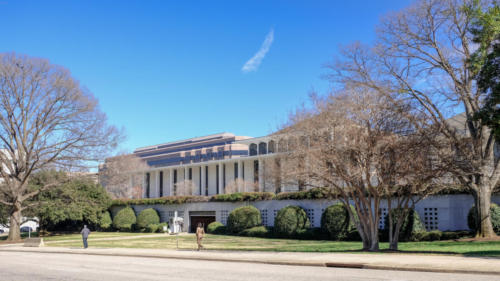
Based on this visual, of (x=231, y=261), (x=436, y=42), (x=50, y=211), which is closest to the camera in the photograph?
(x=231, y=261)

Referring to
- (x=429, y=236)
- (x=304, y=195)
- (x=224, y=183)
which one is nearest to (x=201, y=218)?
(x=304, y=195)

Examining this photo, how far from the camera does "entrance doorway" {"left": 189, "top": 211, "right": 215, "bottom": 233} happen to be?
1923 inches

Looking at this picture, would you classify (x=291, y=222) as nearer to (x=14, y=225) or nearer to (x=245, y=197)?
(x=245, y=197)

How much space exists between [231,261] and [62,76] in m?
28.2

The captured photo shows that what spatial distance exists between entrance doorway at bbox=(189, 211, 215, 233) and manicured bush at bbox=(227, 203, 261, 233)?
781cm

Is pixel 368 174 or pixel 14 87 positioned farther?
pixel 14 87

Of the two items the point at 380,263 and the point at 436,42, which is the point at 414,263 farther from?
the point at 436,42

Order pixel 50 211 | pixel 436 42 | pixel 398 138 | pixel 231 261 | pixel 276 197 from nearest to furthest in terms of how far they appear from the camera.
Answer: pixel 231 261 → pixel 398 138 → pixel 436 42 → pixel 276 197 → pixel 50 211

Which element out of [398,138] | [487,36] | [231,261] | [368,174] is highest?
[487,36]

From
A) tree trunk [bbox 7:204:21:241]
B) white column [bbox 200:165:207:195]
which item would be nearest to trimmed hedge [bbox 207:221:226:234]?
tree trunk [bbox 7:204:21:241]

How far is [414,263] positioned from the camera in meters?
14.3

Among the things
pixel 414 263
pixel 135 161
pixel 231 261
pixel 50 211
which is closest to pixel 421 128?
pixel 414 263

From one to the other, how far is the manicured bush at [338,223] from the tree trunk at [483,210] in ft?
26.0

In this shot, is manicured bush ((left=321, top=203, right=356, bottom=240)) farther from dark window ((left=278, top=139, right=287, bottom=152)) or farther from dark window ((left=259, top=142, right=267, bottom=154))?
dark window ((left=259, top=142, right=267, bottom=154))
